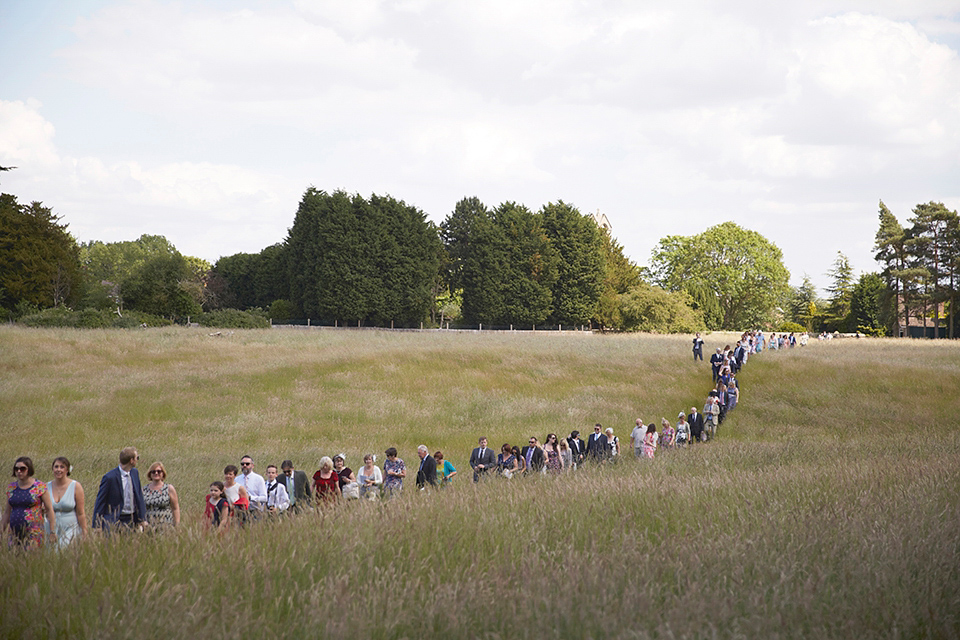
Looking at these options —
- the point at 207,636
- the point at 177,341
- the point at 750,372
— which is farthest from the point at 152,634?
the point at 177,341

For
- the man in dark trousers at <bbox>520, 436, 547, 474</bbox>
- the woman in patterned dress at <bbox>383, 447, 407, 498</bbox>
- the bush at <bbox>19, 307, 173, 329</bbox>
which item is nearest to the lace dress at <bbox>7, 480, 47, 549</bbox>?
the woman in patterned dress at <bbox>383, 447, 407, 498</bbox>

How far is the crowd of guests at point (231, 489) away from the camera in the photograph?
7035mm

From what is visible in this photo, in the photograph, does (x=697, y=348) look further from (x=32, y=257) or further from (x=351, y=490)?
(x=32, y=257)

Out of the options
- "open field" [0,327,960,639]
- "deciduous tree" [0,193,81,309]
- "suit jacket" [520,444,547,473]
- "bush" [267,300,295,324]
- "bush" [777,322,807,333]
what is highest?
"deciduous tree" [0,193,81,309]

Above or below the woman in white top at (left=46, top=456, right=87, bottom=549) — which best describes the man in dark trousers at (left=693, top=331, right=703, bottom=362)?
above

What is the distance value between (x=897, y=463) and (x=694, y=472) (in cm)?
260

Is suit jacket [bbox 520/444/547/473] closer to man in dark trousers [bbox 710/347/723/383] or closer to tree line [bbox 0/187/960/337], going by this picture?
man in dark trousers [bbox 710/347/723/383]

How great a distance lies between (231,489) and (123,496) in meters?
1.42

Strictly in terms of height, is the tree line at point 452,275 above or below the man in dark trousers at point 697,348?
above

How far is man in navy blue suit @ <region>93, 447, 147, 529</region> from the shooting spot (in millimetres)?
7715

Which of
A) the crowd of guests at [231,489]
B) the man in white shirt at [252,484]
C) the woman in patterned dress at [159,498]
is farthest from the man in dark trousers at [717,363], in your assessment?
the woman in patterned dress at [159,498]

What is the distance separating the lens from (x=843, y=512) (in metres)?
5.81

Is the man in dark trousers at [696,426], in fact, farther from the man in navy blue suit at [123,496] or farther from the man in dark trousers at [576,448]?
the man in navy blue suit at [123,496]

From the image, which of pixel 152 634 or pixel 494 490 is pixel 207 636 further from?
pixel 494 490
